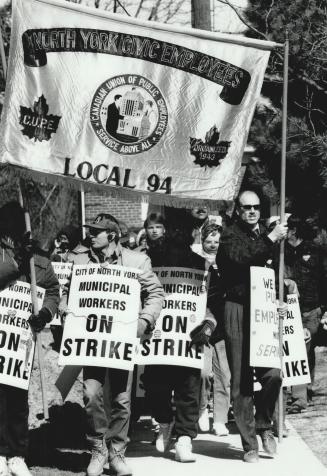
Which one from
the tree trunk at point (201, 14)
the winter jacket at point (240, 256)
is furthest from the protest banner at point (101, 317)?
the tree trunk at point (201, 14)

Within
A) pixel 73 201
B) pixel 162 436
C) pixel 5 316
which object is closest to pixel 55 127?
pixel 5 316

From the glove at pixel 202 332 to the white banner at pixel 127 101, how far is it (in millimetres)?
1055

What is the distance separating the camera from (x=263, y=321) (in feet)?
28.4

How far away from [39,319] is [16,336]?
210 mm

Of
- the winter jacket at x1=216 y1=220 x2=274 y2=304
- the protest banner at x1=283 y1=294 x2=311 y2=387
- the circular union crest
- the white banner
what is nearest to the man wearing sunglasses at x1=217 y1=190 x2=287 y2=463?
the winter jacket at x1=216 y1=220 x2=274 y2=304

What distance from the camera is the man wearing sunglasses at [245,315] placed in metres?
8.48

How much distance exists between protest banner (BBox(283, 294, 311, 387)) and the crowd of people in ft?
1.16

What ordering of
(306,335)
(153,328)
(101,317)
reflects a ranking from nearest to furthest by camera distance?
(101,317)
(153,328)
(306,335)

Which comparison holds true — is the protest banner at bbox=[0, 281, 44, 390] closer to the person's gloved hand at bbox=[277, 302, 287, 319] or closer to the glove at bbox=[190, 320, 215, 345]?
the glove at bbox=[190, 320, 215, 345]

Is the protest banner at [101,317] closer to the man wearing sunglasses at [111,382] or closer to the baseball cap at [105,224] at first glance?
the man wearing sunglasses at [111,382]

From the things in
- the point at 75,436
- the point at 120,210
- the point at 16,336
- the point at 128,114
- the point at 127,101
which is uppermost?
the point at 120,210

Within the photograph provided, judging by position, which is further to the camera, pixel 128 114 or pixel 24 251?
pixel 128 114

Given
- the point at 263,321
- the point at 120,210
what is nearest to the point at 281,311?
the point at 263,321

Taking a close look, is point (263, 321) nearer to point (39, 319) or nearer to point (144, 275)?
point (144, 275)
